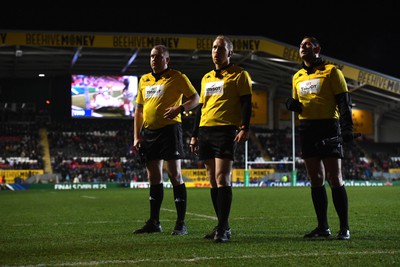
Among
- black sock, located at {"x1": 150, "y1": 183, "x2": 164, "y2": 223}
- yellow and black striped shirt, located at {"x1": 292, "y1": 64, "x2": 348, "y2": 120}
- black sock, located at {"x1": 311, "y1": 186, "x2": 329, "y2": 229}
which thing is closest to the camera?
yellow and black striped shirt, located at {"x1": 292, "y1": 64, "x2": 348, "y2": 120}

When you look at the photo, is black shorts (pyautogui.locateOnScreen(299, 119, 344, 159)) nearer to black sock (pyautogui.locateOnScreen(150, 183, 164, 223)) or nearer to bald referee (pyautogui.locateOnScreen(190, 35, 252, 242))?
bald referee (pyautogui.locateOnScreen(190, 35, 252, 242))

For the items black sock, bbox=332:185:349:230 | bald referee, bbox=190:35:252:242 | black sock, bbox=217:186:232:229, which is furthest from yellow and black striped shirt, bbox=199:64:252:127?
black sock, bbox=332:185:349:230

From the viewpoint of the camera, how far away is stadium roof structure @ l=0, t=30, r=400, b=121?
29.2 meters

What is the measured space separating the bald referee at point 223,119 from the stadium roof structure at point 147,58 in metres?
23.3

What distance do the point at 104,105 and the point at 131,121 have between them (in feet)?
14.5

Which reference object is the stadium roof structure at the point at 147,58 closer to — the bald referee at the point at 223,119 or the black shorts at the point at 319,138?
the bald referee at the point at 223,119

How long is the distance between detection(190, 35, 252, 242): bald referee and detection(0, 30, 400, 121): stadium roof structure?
76.6 ft

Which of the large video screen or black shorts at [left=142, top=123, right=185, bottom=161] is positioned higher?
the large video screen

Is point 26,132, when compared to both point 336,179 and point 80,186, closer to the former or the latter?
point 80,186

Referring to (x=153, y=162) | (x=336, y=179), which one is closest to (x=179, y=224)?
(x=153, y=162)

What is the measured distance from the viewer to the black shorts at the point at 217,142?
6.13 metres

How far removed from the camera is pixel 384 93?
38.6m

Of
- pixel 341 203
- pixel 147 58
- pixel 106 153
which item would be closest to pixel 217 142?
pixel 341 203

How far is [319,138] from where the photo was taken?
6.25m
